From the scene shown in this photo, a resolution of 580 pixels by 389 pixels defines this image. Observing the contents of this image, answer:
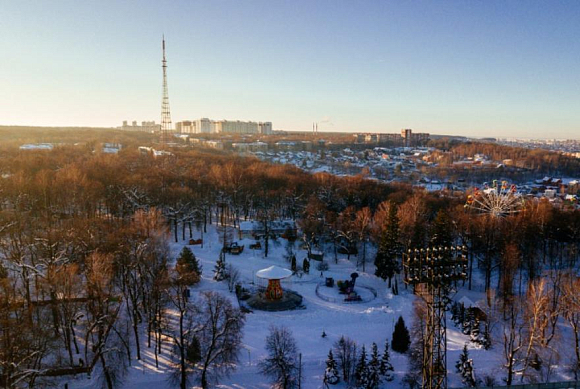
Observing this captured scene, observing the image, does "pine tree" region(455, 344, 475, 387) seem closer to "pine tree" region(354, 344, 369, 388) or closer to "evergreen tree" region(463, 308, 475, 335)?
"evergreen tree" region(463, 308, 475, 335)

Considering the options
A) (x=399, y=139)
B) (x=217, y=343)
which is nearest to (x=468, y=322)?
(x=217, y=343)

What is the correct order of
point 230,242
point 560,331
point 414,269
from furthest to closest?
point 230,242
point 560,331
point 414,269

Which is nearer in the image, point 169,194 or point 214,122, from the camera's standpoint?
point 169,194

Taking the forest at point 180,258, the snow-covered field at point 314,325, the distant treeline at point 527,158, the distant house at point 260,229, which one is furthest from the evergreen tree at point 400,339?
the distant treeline at point 527,158

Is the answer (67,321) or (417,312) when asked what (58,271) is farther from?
(417,312)

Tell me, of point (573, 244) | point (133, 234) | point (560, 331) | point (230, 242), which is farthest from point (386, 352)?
point (573, 244)

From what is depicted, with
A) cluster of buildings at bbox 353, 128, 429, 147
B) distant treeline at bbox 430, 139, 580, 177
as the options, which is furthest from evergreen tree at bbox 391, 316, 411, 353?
cluster of buildings at bbox 353, 128, 429, 147

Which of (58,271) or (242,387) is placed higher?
(58,271)
